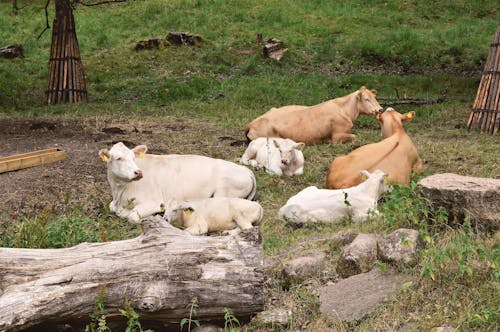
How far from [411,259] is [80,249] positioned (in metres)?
2.48

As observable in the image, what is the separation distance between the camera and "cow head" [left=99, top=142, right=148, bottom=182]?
9.03 m

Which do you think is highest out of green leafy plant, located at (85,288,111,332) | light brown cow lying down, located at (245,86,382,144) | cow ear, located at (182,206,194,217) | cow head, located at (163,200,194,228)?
green leafy plant, located at (85,288,111,332)

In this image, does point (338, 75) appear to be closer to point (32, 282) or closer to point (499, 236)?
point (499, 236)

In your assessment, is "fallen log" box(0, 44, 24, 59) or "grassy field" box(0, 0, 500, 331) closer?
"grassy field" box(0, 0, 500, 331)

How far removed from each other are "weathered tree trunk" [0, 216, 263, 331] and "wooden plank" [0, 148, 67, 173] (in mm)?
5242

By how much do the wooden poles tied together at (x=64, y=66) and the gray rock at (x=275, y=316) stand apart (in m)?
12.5

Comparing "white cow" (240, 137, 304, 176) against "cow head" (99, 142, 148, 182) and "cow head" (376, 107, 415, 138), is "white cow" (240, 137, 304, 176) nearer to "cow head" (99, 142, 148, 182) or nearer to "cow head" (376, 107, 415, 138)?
"cow head" (376, 107, 415, 138)

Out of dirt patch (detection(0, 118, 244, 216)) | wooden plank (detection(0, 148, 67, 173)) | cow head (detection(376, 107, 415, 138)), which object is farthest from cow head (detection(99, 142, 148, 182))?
cow head (detection(376, 107, 415, 138))

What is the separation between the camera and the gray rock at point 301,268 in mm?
6320

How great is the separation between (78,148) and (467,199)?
279 inches

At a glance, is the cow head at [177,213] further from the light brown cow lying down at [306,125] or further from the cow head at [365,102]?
the cow head at [365,102]

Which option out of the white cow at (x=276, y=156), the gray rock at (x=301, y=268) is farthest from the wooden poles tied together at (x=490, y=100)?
the gray rock at (x=301, y=268)

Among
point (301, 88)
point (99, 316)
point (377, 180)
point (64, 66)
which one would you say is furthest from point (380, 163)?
point (64, 66)

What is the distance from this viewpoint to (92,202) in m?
9.57
